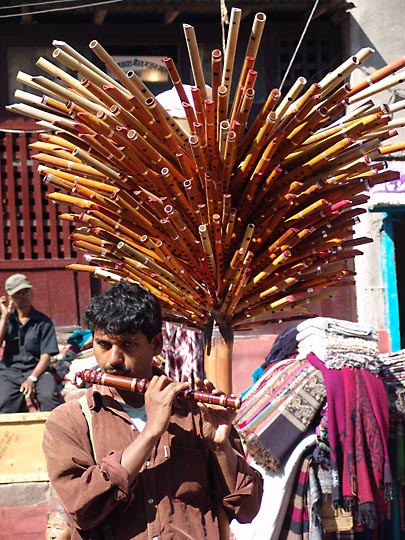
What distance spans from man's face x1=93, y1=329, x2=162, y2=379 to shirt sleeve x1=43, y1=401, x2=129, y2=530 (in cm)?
16

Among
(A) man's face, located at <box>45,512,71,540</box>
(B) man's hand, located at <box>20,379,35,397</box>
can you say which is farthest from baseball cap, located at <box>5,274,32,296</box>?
(A) man's face, located at <box>45,512,71,540</box>

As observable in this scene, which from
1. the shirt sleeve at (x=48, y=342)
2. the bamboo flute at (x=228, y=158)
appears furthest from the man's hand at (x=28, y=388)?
the bamboo flute at (x=228, y=158)

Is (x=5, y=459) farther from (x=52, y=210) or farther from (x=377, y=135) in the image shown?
(x=377, y=135)

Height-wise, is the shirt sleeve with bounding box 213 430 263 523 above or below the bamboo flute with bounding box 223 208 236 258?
below

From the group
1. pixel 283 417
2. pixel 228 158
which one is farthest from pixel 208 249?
pixel 283 417

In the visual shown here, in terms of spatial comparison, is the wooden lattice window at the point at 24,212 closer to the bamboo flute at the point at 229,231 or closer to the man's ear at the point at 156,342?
the bamboo flute at the point at 229,231

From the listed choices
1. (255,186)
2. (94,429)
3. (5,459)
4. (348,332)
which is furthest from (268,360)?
(94,429)

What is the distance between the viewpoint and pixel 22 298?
7566 millimetres

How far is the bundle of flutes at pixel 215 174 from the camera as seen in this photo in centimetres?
342

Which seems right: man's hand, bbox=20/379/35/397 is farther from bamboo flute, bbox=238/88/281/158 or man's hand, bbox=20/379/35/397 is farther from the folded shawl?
bamboo flute, bbox=238/88/281/158

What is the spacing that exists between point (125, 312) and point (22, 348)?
16.3ft

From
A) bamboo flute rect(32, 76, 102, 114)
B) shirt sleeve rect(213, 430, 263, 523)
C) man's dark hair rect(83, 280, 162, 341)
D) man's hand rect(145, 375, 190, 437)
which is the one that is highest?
bamboo flute rect(32, 76, 102, 114)

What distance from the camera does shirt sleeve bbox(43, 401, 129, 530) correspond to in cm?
254

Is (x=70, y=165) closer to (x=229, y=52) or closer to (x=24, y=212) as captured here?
(x=229, y=52)
